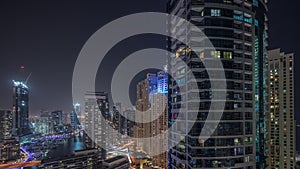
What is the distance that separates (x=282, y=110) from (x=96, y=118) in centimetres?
2797

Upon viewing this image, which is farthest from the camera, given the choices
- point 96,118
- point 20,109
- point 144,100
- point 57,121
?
point 57,121

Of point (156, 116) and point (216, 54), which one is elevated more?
point (216, 54)

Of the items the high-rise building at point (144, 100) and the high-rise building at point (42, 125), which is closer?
the high-rise building at point (144, 100)

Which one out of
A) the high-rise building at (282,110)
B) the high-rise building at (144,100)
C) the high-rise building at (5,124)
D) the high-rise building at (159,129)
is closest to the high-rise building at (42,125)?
the high-rise building at (5,124)

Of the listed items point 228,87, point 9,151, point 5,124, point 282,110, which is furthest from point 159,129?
point 5,124

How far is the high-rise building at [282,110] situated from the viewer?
647 inches

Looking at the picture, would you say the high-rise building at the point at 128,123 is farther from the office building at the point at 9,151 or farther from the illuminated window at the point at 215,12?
the illuminated window at the point at 215,12

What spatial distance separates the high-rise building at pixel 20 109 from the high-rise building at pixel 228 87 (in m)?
47.7

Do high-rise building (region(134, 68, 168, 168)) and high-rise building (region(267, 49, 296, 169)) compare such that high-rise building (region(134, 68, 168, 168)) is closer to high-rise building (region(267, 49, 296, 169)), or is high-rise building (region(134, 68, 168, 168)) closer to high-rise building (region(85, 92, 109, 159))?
high-rise building (region(85, 92, 109, 159))

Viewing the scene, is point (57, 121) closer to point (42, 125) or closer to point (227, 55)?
point (42, 125)

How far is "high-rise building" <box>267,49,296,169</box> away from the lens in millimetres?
16438

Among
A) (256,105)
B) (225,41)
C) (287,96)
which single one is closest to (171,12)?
(225,41)

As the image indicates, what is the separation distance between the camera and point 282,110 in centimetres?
1669

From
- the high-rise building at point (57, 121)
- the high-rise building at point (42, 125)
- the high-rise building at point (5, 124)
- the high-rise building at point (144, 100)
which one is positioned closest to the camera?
the high-rise building at point (144, 100)
